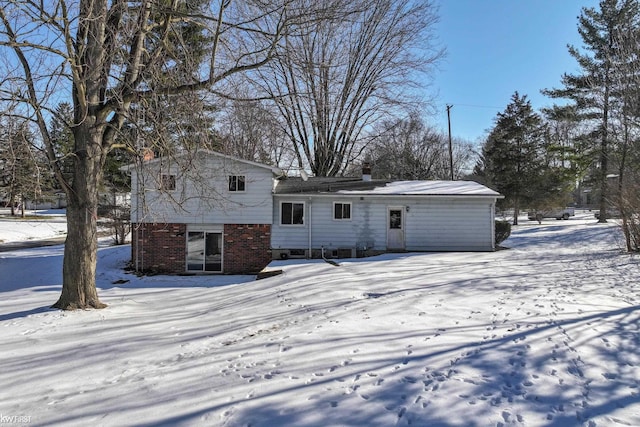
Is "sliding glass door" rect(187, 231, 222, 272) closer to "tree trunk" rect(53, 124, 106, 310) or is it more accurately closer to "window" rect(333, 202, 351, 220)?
"window" rect(333, 202, 351, 220)

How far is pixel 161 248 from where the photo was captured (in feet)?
59.1

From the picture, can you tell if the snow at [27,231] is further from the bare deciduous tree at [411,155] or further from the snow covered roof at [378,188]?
the bare deciduous tree at [411,155]

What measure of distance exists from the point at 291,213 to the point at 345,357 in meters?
13.6

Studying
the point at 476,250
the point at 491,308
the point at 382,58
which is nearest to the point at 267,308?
the point at 491,308

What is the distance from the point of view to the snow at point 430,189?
17.8m

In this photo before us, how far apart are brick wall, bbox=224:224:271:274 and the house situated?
0.04m

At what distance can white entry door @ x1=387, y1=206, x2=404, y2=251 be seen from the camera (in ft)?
59.5

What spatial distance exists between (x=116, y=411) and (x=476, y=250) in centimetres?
1668

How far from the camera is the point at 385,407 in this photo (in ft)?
12.2

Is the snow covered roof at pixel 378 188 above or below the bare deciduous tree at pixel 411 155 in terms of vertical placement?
A: below

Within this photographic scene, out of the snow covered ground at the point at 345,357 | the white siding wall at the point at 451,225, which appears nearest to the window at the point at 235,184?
the white siding wall at the point at 451,225

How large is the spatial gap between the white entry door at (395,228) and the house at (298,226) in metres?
0.04

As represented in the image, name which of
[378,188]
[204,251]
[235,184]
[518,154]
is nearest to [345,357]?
[235,184]

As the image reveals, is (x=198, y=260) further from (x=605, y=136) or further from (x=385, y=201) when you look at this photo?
(x=605, y=136)
